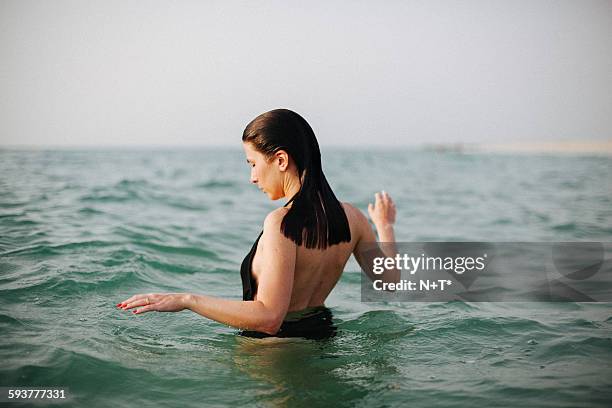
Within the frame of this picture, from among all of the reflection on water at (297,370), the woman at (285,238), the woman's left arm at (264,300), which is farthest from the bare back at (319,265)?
the reflection on water at (297,370)

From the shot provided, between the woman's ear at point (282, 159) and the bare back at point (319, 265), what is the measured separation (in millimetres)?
470

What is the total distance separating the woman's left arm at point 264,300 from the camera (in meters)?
3.37

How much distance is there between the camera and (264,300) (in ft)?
11.4

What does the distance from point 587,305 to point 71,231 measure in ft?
20.4

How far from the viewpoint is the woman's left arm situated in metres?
3.37

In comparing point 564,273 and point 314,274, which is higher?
point 314,274

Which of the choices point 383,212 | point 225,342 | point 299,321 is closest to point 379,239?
point 383,212

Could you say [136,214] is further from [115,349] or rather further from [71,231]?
[115,349]

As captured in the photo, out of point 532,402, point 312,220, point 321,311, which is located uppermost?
point 312,220

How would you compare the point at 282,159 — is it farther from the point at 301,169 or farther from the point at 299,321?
the point at 299,321

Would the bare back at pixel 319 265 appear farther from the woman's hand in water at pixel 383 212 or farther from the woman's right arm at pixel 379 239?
the woman's hand in water at pixel 383 212

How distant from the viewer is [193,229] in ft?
32.2

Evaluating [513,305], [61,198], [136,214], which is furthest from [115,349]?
[61,198]

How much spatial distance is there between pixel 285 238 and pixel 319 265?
16.2 inches
